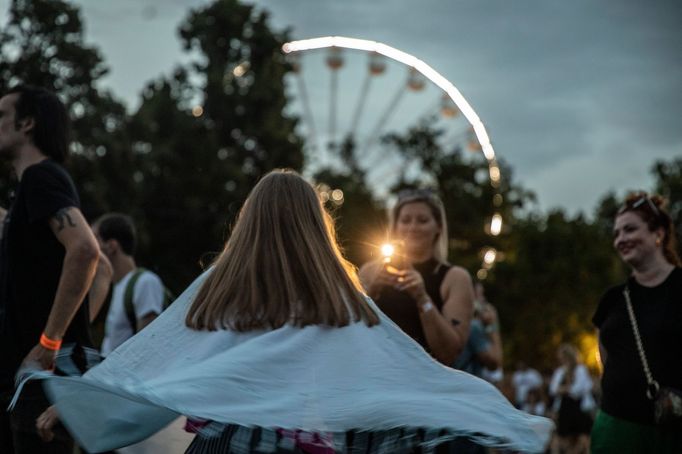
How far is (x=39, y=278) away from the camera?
440cm

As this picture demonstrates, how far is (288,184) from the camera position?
367 cm

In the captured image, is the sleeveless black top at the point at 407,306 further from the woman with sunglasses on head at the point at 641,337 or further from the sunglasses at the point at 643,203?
the sunglasses at the point at 643,203

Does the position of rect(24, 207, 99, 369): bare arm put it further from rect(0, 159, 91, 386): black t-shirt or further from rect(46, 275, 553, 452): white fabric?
rect(46, 275, 553, 452): white fabric

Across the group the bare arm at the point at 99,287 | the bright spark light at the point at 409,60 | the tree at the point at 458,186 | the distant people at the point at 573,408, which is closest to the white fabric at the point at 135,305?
the bare arm at the point at 99,287

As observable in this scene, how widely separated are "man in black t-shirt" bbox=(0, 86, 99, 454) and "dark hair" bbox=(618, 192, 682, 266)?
113 inches

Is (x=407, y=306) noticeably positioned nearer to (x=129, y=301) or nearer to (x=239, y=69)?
(x=129, y=301)

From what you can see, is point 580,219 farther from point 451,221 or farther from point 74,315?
point 74,315

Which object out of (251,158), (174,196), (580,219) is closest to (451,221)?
(251,158)

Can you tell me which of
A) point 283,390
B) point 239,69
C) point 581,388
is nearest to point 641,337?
point 283,390

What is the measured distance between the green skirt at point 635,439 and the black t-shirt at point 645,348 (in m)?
0.04

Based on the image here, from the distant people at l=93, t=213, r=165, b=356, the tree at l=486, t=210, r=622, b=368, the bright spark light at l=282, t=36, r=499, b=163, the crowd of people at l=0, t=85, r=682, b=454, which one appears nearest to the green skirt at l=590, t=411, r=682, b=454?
the crowd of people at l=0, t=85, r=682, b=454

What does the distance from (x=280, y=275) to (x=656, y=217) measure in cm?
294

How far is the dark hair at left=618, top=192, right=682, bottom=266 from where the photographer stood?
5676mm

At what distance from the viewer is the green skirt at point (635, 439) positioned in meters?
5.22
